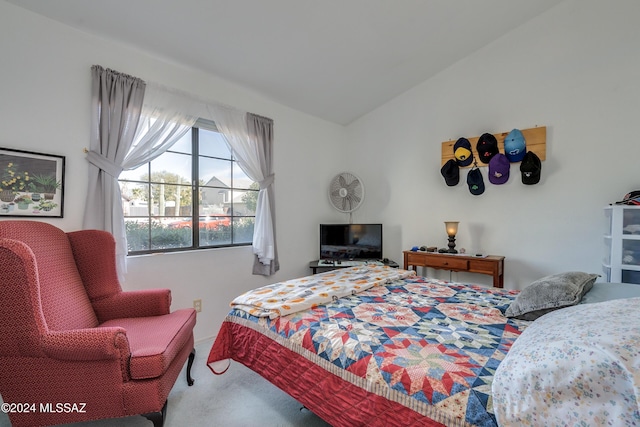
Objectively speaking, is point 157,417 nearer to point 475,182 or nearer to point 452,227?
point 452,227

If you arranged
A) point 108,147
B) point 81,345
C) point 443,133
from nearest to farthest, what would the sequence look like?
1. point 81,345
2. point 108,147
3. point 443,133

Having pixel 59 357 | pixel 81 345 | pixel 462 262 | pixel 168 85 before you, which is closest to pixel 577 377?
pixel 81 345

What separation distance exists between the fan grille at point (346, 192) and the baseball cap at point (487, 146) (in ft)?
4.54

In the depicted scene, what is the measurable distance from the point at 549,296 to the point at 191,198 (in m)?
2.72

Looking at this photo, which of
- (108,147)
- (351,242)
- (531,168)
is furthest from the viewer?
(351,242)

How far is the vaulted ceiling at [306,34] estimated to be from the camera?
1.99m

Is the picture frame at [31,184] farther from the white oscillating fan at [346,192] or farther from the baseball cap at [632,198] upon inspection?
the baseball cap at [632,198]

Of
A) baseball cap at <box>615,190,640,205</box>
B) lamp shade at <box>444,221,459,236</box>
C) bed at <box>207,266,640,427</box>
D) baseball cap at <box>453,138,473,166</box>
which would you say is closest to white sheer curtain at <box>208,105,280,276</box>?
bed at <box>207,266,640,427</box>

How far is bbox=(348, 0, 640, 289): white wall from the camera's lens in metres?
2.43

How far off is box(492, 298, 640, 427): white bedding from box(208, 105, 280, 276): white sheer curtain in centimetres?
246

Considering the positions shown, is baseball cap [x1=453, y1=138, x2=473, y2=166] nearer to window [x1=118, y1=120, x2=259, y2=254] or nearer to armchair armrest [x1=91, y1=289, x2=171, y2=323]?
window [x1=118, y1=120, x2=259, y2=254]

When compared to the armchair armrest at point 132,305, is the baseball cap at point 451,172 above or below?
above

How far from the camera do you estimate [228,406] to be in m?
1.75

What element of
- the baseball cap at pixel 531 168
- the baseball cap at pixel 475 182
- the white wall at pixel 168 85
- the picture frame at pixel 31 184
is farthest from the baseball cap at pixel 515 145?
the picture frame at pixel 31 184
